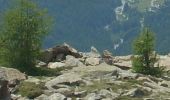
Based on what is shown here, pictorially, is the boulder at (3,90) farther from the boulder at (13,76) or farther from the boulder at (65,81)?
the boulder at (13,76)

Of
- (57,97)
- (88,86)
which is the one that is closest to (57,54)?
(88,86)

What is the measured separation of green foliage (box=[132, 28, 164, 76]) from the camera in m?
69.6

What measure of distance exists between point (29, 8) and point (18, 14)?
5.63 ft

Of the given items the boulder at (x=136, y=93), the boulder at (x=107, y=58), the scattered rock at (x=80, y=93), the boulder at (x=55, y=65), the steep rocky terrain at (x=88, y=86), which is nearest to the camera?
the steep rocky terrain at (x=88, y=86)

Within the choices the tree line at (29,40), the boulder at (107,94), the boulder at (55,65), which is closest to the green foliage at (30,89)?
the boulder at (107,94)

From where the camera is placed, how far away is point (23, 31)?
71.6 meters

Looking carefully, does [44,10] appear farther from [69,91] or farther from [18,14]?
[69,91]

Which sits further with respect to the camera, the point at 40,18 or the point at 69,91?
the point at 40,18

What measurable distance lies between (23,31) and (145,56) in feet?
50.2

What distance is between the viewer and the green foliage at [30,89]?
47750 mm

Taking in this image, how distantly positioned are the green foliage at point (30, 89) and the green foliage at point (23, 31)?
17.3 meters

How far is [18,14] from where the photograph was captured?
71.7 metres

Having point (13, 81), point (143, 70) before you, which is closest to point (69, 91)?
point (13, 81)

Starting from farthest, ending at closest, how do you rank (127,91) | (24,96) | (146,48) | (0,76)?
(146,48)
(127,91)
(24,96)
(0,76)
